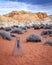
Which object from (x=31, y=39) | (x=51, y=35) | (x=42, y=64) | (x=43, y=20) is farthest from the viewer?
(x=43, y=20)

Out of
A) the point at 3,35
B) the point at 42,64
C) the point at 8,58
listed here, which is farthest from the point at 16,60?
the point at 3,35

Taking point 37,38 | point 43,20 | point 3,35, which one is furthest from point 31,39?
point 43,20

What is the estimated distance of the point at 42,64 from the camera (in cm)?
719

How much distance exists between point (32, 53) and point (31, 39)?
311 cm

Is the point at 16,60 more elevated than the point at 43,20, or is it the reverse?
the point at 16,60

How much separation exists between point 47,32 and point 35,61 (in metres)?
7.69

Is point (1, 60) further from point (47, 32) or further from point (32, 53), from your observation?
point (47, 32)

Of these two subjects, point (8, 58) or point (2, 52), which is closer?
point (8, 58)

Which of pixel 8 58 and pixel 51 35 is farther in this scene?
pixel 51 35

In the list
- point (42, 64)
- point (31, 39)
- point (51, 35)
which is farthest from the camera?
point (51, 35)

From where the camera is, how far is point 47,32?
15109mm

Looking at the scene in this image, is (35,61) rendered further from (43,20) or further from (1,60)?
(43,20)

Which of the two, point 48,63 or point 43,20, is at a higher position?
point 48,63

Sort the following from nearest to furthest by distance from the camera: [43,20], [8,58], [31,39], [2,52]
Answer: [8,58] < [2,52] < [31,39] < [43,20]
